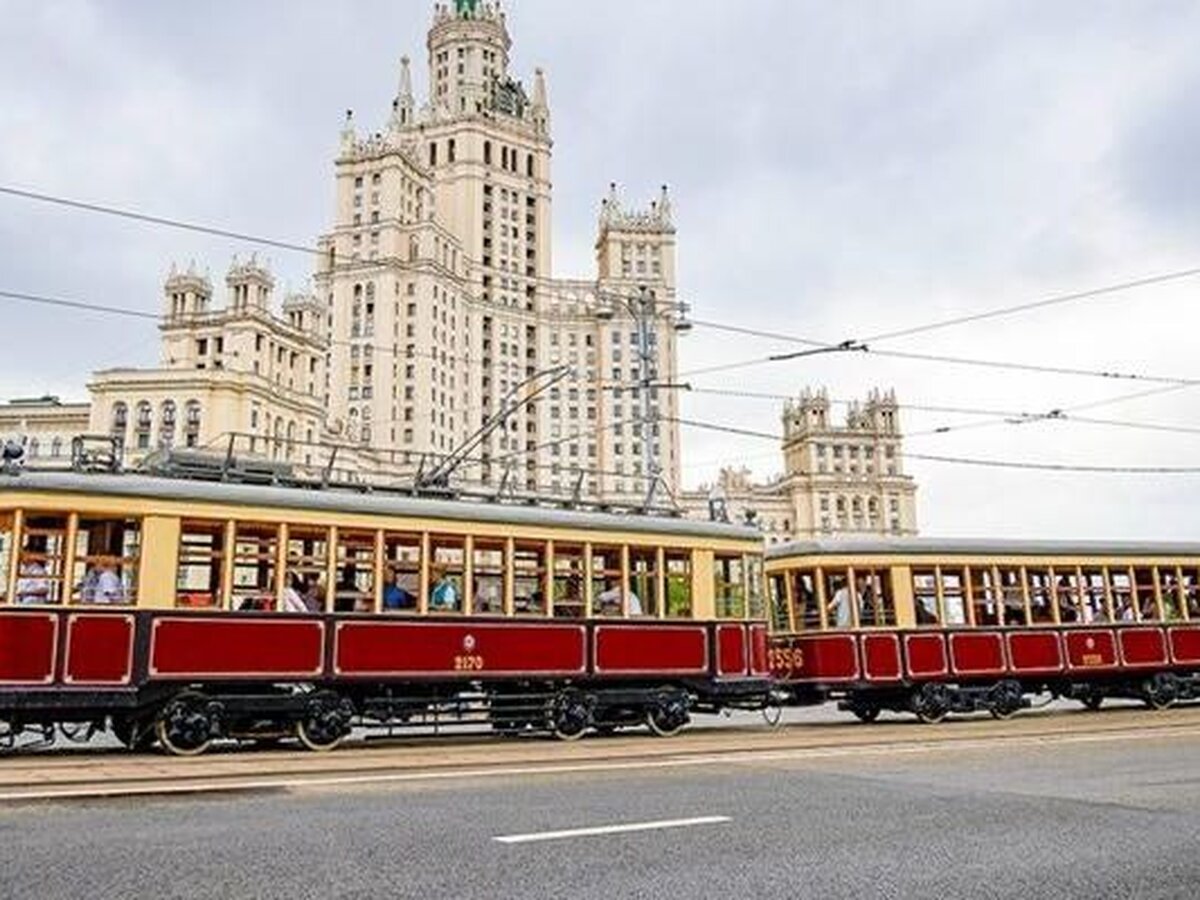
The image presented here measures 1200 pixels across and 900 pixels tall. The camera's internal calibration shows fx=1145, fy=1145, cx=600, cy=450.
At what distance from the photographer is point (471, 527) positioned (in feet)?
48.1

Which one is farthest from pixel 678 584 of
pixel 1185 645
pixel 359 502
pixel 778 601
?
pixel 1185 645

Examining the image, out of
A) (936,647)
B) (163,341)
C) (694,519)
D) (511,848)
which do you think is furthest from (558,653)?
A: (163,341)

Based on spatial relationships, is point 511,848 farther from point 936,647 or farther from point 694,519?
point 936,647

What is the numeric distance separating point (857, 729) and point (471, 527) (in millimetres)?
6681

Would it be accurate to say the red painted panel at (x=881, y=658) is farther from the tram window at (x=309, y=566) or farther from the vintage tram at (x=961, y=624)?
the tram window at (x=309, y=566)

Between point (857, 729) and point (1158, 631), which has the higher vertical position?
point (1158, 631)

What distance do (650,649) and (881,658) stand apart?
4.78m

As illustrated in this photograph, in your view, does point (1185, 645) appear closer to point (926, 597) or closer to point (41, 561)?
point (926, 597)

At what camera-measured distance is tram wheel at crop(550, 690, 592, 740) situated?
15234 mm

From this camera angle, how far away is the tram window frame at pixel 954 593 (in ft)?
63.4

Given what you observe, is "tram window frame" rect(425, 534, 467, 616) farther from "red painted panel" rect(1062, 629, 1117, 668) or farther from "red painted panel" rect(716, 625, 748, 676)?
"red painted panel" rect(1062, 629, 1117, 668)

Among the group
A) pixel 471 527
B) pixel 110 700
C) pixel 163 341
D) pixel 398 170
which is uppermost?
pixel 398 170

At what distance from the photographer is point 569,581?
15.5 meters

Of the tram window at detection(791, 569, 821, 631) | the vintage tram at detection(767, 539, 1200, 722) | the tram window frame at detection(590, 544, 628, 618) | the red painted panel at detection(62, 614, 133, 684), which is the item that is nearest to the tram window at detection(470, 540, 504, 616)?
the tram window frame at detection(590, 544, 628, 618)
